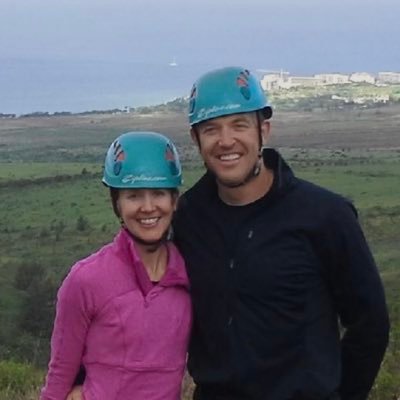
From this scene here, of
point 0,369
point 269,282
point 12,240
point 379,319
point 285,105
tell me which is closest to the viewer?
point 269,282

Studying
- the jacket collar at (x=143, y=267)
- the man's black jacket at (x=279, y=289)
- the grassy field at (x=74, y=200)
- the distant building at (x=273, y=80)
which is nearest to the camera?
the man's black jacket at (x=279, y=289)

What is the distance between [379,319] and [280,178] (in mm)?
501

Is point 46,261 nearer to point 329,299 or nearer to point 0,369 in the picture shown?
point 0,369

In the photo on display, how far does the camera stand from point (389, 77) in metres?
114

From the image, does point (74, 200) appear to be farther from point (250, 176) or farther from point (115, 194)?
point (250, 176)

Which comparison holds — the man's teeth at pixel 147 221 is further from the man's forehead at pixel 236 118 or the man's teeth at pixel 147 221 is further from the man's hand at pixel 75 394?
the man's hand at pixel 75 394

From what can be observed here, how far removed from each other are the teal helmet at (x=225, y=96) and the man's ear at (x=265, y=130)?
20 millimetres

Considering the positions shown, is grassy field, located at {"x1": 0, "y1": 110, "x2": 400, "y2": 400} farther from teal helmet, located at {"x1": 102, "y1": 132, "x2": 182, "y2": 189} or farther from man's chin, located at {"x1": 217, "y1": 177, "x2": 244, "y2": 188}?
man's chin, located at {"x1": 217, "y1": 177, "x2": 244, "y2": 188}

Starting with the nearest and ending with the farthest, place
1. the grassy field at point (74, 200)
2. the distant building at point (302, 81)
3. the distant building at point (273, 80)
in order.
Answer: the grassy field at point (74, 200)
the distant building at point (273, 80)
the distant building at point (302, 81)

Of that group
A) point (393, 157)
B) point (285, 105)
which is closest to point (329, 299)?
point (393, 157)

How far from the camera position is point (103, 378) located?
9.24 feet

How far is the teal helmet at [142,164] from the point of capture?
2842 mm

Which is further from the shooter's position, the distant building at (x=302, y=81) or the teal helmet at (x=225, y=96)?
the distant building at (x=302, y=81)

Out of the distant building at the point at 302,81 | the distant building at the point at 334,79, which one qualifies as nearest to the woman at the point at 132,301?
the distant building at the point at 302,81
